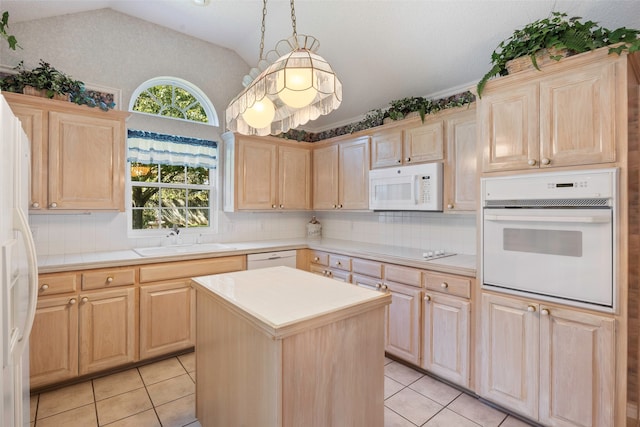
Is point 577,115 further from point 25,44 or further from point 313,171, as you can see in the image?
point 25,44

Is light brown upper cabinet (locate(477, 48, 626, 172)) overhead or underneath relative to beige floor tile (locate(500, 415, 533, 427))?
overhead

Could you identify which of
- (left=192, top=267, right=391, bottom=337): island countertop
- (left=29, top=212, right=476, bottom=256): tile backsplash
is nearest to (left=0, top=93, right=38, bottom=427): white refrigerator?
(left=192, top=267, right=391, bottom=337): island countertop

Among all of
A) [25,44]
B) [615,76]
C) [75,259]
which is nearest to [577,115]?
[615,76]

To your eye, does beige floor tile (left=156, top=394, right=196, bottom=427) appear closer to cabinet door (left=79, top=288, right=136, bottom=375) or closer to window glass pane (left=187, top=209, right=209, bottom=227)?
cabinet door (left=79, top=288, right=136, bottom=375)

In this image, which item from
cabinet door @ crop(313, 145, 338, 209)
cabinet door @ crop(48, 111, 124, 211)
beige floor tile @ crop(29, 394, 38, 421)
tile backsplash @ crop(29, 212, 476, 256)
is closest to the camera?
beige floor tile @ crop(29, 394, 38, 421)

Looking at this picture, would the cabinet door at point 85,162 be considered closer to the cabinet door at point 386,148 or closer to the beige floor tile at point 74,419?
the beige floor tile at point 74,419

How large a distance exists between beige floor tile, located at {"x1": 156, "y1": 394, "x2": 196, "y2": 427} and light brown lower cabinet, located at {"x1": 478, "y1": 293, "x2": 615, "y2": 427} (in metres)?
2.01

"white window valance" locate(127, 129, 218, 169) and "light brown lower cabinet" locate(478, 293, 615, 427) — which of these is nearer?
"light brown lower cabinet" locate(478, 293, 615, 427)

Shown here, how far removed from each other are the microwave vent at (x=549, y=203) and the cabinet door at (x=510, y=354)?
0.61 m

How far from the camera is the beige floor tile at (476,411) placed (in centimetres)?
212

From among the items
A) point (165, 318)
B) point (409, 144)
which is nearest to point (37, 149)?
point (165, 318)

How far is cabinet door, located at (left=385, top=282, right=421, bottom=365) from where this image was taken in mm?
2691

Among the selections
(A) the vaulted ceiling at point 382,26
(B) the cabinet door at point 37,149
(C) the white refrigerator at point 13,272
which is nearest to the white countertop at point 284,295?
(C) the white refrigerator at point 13,272

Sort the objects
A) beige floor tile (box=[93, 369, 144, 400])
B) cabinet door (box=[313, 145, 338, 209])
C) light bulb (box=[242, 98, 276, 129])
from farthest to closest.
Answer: cabinet door (box=[313, 145, 338, 209]) → beige floor tile (box=[93, 369, 144, 400]) → light bulb (box=[242, 98, 276, 129])
